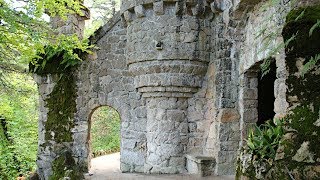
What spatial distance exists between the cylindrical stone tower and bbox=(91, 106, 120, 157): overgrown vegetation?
20.4 feet

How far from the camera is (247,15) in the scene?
627 cm

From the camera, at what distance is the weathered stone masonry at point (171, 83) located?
6.55 m

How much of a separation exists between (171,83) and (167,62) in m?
0.42

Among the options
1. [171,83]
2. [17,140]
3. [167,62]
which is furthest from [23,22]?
[17,140]

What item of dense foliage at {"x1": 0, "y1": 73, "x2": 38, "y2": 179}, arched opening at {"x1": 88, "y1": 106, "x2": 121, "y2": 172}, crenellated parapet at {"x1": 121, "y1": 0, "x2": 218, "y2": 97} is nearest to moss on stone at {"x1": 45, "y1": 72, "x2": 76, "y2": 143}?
crenellated parapet at {"x1": 121, "y1": 0, "x2": 218, "y2": 97}

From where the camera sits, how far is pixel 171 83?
7109 millimetres

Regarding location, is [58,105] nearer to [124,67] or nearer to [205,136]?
[124,67]

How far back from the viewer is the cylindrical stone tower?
7039 mm

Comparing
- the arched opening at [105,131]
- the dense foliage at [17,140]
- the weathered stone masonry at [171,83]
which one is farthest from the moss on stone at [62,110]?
the arched opening at [105,131]

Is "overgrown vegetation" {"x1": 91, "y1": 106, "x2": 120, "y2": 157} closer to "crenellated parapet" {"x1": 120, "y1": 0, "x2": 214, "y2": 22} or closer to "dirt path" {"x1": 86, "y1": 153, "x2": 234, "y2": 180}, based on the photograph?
"dirt path" {"x1": 86, "y1": 153, "x2": 234, "y2": 180}

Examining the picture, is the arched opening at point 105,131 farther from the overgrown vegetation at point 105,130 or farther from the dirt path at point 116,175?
the dirt path at point 116,175

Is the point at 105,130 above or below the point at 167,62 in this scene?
below

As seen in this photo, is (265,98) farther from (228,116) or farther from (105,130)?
(105,130)

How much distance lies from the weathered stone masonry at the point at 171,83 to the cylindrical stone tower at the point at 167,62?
0.02 metres
